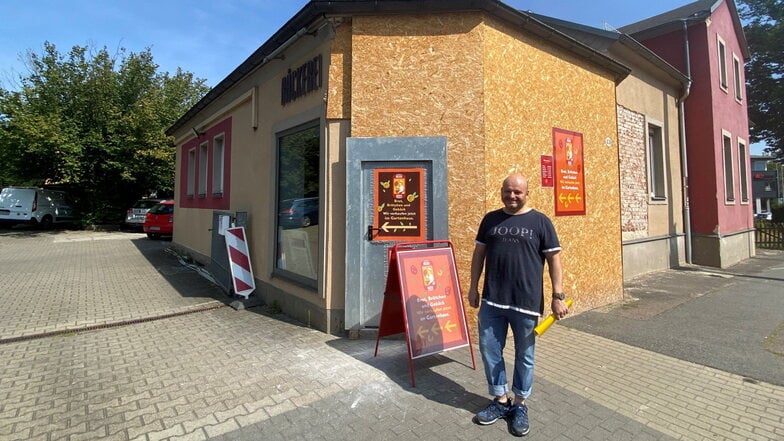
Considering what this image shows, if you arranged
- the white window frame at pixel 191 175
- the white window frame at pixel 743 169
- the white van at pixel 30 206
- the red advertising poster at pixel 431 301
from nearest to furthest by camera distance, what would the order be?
the red advertising poster at pixel 431 301 → the white window frame at pixel 191 175 → the white window frame at pixel 743 169 → the white van at pixel 30 206

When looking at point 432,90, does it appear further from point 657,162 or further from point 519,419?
point 657,162

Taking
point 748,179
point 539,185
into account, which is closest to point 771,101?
point 748,179

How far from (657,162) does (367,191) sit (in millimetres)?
9682

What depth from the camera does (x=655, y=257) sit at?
1027cm

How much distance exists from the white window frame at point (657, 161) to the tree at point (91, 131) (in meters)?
20.9

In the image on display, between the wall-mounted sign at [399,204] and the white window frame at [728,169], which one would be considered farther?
the white window frame at [728,169]

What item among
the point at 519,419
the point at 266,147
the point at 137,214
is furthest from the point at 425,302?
the point at 137,214

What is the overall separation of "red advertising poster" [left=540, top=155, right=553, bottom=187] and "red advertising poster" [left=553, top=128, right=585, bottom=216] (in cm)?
10

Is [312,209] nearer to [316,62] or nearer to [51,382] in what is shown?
[316,62]

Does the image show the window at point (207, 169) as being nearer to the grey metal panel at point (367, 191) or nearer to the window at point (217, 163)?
the window at point (217, 163)

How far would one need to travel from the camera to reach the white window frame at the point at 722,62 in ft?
41.3

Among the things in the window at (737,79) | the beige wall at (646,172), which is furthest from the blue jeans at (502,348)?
the window at (737,79)

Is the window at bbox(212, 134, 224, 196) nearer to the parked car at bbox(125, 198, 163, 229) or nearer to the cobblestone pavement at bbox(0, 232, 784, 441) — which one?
the cobblestone pavement at bbox(0, 232, 784, 441)

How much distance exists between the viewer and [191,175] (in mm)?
12516
